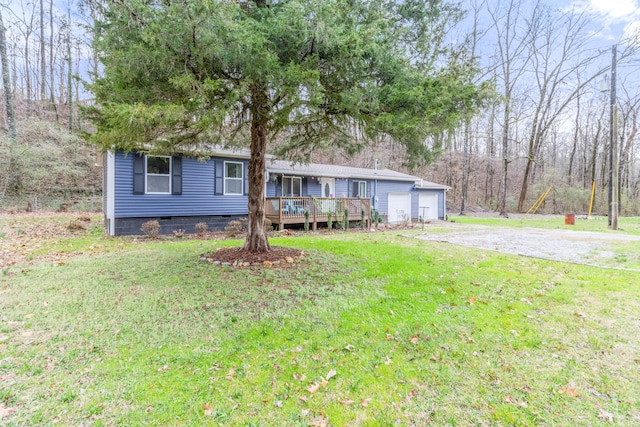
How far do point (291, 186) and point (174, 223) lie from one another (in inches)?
217

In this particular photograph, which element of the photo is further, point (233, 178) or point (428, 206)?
point (428, 206)

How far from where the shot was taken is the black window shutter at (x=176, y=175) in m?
10.9

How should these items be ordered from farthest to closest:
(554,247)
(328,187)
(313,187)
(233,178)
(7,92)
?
(7,92) → (328,187) → (313,187) → (233,178) → (554,247)

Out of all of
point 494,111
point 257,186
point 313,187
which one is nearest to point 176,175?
point 257,186

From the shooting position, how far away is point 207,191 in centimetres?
1176

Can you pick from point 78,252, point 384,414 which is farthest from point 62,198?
point 384,414

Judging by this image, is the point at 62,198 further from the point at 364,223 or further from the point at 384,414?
the point at 384,414

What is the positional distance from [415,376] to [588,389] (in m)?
1.40

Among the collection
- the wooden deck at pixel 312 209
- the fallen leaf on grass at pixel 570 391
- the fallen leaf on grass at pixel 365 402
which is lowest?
the fallen leaf on grass at pixel 365 402

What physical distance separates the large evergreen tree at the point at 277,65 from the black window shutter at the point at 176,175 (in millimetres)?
6045

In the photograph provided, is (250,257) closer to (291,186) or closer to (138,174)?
(138,174)

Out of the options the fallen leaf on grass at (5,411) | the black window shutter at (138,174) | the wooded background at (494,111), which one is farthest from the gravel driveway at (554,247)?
the black window shutter at (138,174)

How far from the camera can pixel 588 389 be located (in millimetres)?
2580

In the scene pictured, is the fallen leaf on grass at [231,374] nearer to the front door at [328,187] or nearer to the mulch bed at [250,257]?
the mulch bed at [250,257]
